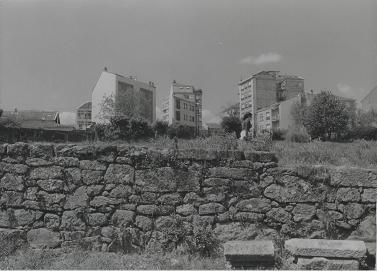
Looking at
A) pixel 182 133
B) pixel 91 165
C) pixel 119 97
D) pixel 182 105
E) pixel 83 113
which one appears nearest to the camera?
pixel 91 165

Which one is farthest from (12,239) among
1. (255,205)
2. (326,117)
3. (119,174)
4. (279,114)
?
(279,114)

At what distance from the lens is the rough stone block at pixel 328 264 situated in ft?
11.9

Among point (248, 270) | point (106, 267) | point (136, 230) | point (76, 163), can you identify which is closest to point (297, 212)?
point (248, 270)

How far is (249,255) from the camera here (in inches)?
148

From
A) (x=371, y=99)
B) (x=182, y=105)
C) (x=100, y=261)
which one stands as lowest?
(x=100, y=261)

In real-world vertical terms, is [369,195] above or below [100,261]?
above

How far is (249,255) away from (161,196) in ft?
5.04

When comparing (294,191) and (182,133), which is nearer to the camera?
(294,191)

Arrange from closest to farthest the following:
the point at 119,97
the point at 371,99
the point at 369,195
Result: the point at 369,195
the point at 371,99
the point at 119,97

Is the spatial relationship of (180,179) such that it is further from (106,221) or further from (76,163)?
(76,163)

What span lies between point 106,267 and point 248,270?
1.89 meters

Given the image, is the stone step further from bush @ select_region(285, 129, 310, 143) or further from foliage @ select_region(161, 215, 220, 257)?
bush @ select_region(285, 129, 310, 143)

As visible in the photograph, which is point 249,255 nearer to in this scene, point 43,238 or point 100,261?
point 100,261

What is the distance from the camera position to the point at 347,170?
4367 millimetres
